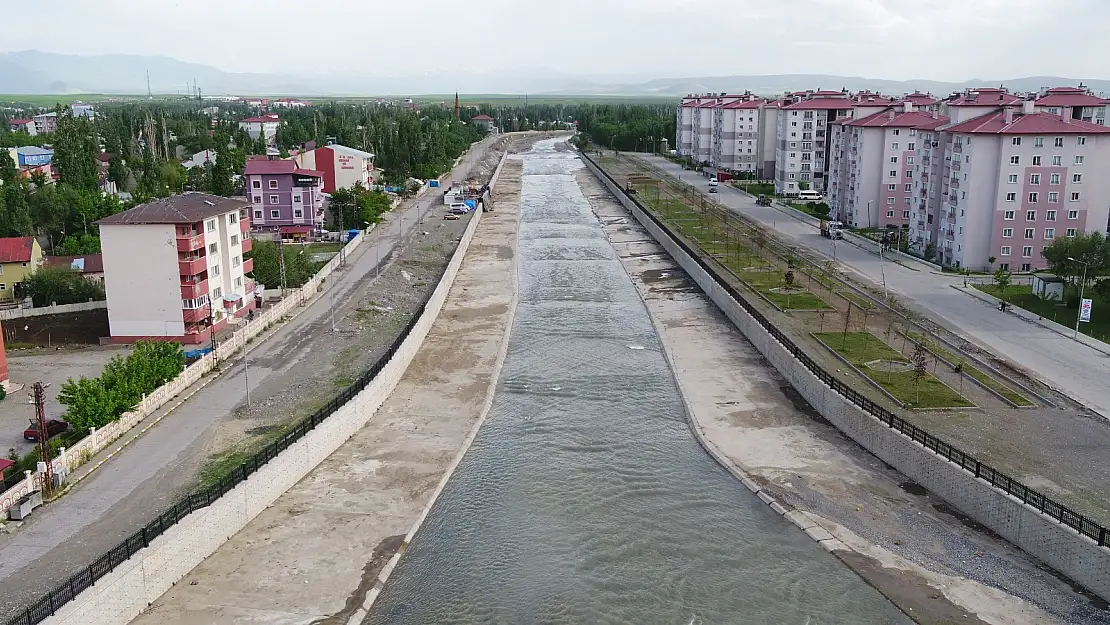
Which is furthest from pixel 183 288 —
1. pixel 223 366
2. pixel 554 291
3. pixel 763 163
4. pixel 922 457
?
pixel 763 163

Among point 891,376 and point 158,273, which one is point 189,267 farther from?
point 891,376

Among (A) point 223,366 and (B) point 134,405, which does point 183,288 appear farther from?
(B) point 134,405

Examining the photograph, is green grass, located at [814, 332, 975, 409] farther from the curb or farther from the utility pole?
the utility pole

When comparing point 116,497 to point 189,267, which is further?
point 189,267

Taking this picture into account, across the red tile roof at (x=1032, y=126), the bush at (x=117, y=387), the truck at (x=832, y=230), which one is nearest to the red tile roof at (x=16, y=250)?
the bush at (x=117, y=387)

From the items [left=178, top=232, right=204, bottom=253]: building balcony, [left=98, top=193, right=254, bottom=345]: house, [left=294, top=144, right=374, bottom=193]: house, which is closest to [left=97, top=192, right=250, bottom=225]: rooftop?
[left=98, top=193, right=254, bottom=345]: house

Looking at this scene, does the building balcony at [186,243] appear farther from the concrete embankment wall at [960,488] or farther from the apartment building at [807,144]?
the apartment building at [807,144]

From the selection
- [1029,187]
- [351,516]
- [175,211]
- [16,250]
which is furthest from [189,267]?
[1029,187]
